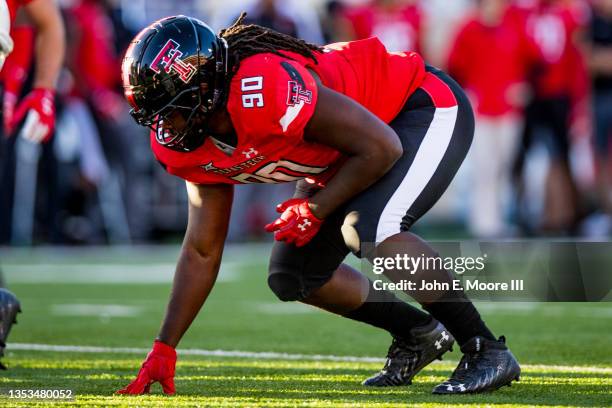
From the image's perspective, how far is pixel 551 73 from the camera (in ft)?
38.9

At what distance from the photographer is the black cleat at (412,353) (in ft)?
14.1

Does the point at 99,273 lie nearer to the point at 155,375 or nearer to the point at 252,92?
the point at 155,375

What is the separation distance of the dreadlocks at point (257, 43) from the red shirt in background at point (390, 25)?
24.3 ft

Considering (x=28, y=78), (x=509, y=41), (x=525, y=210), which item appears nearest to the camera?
(x=28, y=78)

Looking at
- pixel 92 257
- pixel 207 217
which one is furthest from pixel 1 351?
pixel 92 257

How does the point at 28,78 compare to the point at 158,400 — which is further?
the point at 28,78

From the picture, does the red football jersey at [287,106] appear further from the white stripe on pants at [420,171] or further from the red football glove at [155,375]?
the red football glove at [155,375]

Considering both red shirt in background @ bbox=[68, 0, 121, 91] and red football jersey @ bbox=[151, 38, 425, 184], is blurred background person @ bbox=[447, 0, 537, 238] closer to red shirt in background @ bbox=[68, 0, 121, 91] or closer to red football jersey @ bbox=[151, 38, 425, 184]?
red shirt in background @ bbox=[68, 0, 121, 91]

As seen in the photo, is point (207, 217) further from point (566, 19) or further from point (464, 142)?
point (566, 19)

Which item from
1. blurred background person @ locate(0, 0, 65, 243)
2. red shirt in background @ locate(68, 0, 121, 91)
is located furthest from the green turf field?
red shirt in background @ locate(68, 0, 121, 91)

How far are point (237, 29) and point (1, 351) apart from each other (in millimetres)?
1577

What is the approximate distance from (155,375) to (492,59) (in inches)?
325

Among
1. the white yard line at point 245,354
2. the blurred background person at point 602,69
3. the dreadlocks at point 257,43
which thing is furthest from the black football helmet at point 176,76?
the blurred background person at point 602,69

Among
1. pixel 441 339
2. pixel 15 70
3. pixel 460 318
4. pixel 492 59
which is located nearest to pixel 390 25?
pixel 492 59
